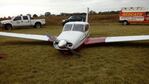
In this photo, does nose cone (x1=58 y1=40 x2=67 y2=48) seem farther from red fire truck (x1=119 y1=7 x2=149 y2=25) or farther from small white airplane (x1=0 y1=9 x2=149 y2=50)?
red fire truck (x1=119 y1=7 x2=149 y2=25)

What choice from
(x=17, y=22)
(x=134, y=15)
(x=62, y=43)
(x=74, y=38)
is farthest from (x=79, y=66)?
(x=134, y=15)

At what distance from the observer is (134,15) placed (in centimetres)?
3925

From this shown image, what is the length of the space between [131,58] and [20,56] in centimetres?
564

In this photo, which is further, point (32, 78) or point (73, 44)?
point (73, 44)

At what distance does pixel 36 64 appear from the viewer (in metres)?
10.7

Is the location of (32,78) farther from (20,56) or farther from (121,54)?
(121,54)

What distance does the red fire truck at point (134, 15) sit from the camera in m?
38.8

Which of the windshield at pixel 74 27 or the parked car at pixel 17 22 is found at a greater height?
the windshield at pixel 74 27

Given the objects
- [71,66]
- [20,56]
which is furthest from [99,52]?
[20,56]

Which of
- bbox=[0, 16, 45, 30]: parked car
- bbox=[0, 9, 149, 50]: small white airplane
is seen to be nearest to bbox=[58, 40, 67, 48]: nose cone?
bbox=[0, 9, 149, 50]: small white airplane

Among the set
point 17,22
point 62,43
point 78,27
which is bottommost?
point 17,22

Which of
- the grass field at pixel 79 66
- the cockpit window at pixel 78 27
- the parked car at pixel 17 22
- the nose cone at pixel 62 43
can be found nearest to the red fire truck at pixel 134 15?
the parked car at pixel 17 22

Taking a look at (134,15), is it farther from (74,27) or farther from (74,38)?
(74,38)

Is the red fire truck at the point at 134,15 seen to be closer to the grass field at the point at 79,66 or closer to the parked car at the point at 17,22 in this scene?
the parked car at the point at 17,22
